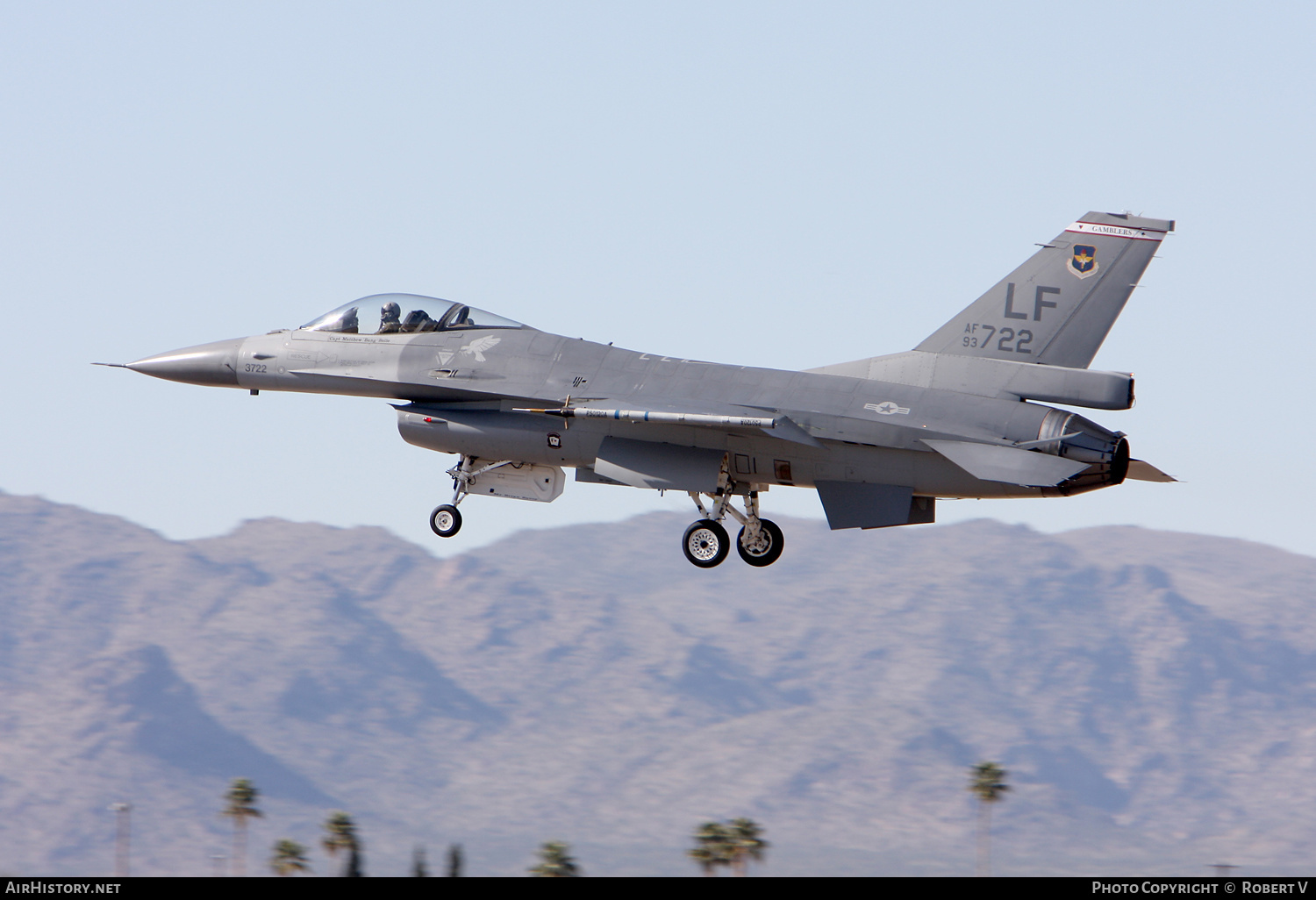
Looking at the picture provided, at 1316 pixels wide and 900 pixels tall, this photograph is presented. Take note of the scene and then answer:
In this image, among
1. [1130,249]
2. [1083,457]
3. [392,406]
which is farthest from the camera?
[392,406]

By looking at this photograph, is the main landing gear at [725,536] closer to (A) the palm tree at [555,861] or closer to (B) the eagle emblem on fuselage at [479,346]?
(B) the eagle emblem on fuselage at [479,346]

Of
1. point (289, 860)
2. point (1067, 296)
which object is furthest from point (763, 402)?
point (289, 860)

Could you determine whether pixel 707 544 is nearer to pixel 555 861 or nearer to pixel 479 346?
pixel 479 346

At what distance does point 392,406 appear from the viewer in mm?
24219

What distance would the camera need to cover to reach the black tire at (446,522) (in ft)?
78.9

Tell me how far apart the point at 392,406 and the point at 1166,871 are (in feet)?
614

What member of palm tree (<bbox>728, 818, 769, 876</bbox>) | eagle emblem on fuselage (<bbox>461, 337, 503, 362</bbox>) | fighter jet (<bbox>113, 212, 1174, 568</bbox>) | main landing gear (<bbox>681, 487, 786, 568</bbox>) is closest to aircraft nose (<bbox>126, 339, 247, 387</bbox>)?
fighter jet (<bbox>113, 212, 1174, 568</bbox>)

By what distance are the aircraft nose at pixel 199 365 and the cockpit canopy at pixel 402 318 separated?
1.33m

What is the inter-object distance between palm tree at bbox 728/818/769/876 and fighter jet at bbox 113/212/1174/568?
47260mm
